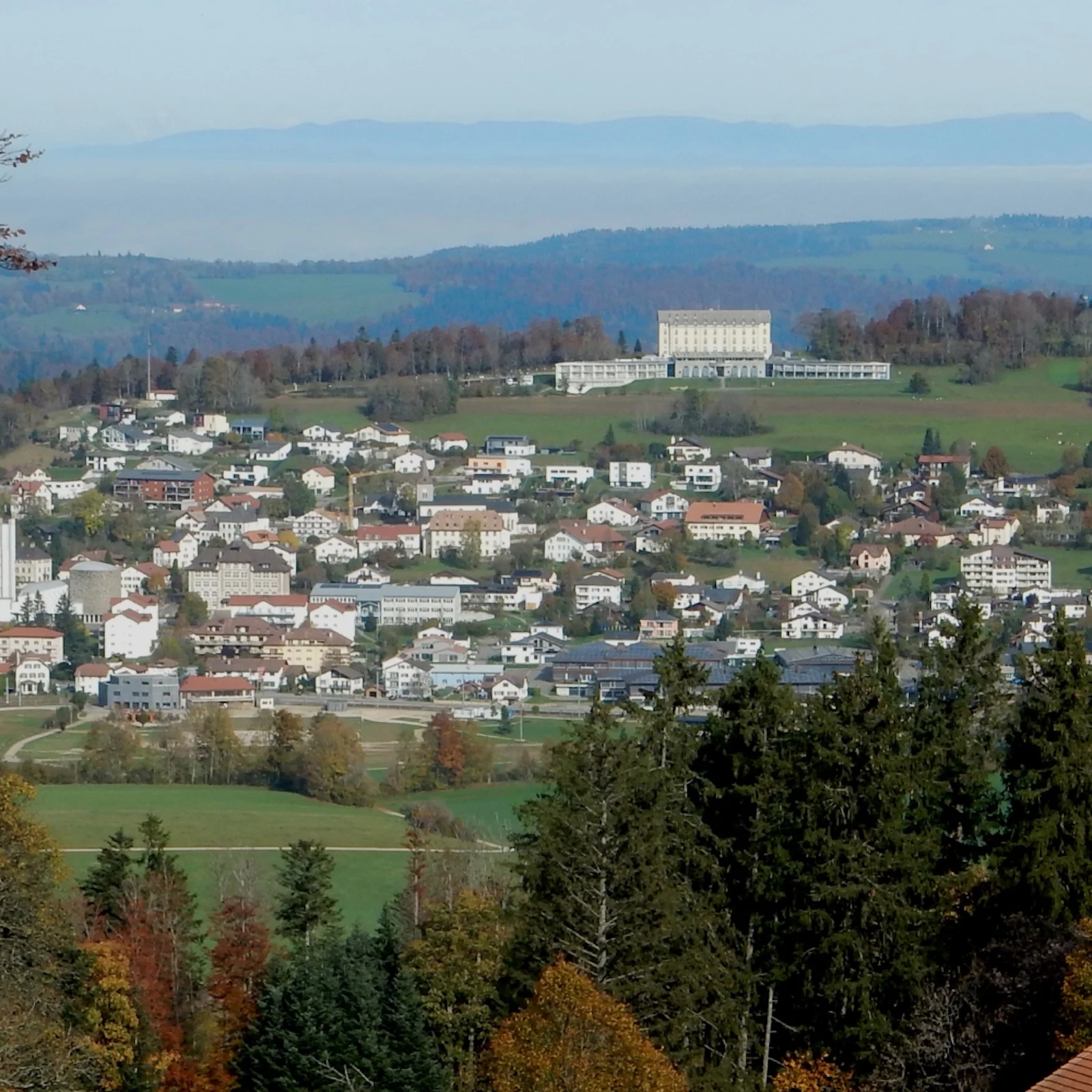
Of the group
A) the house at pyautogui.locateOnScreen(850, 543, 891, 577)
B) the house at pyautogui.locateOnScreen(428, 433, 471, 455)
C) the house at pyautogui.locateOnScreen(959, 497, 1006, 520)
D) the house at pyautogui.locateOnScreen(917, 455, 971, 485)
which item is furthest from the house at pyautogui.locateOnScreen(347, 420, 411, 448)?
the house at pyautogui.locateOnScreen(850, 543, 891, 577)

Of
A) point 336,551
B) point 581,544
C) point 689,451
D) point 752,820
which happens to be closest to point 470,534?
point 581,544

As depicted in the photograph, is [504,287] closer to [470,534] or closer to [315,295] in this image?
[315,295]

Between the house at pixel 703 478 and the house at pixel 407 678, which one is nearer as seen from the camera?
the house at pixel 407 678

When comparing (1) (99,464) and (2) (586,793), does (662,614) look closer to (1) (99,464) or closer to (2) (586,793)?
(1) (99,464)

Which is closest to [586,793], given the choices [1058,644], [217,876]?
[1058,644]

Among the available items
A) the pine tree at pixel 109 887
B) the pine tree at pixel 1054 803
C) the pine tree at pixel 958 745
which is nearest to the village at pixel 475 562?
the pine tree at pixel 109 887

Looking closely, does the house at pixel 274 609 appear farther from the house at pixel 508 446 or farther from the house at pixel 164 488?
the house at pixel 508 446
